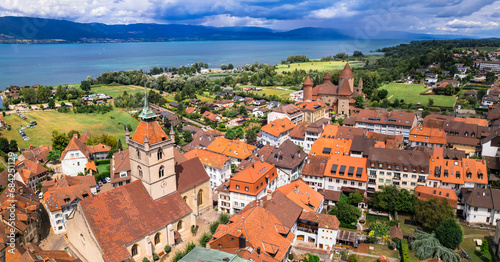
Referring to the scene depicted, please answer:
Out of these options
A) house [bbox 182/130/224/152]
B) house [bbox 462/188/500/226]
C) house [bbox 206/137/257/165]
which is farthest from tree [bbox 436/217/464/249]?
house [bbox 182/130/224/152]

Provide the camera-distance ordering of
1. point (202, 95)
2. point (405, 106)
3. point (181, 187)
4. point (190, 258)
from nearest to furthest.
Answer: point (190, 258) < point (181, 187) < point (405, 106) < point (202, 95)

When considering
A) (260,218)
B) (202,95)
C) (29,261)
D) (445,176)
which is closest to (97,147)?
(29,261)

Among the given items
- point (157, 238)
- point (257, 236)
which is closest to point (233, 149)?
point (157, 238)

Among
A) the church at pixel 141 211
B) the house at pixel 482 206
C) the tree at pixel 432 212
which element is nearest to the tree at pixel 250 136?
the church at pixel 141 211

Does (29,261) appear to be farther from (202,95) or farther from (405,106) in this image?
(202,95)

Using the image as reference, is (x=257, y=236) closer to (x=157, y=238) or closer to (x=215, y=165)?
(x=157, y=238)

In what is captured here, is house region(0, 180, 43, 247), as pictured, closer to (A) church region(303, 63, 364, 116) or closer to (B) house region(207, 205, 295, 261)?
(B) house region(207, 205, 295, 261)
